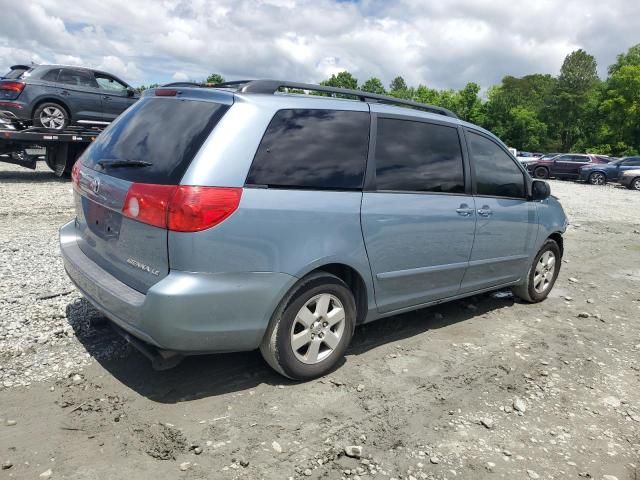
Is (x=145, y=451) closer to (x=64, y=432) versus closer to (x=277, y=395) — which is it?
(x=64, y=432)

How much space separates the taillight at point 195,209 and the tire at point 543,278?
376cm

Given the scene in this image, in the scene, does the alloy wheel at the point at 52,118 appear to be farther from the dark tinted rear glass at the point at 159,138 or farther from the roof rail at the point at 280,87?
the roof rail at the point at 280,87

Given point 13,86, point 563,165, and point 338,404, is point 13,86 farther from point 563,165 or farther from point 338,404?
point 563,165

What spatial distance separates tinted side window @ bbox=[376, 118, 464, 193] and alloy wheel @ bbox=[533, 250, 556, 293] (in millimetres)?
1843

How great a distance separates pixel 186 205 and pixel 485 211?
278 centimetres

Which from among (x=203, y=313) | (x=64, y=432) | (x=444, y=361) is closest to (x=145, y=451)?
(x=64, y=432)

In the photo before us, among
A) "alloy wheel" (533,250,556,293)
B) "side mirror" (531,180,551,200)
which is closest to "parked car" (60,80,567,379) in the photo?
"side mirror" (531,180,551,200)

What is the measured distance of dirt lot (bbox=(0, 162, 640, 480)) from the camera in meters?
Result: 2.67

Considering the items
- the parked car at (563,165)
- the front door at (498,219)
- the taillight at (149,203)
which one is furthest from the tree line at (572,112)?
the taillight at (149,203)

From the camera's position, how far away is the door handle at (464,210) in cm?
427

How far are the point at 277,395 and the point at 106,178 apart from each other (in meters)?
1.73

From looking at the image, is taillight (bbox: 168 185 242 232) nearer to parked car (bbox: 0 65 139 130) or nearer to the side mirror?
the side mirror

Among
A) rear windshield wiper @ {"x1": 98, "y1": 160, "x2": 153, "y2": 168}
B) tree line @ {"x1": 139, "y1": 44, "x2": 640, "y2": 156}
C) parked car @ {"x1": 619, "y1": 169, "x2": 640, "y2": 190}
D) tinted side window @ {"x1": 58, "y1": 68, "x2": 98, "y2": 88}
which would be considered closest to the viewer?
rear windshield wiper @ {"x1": 98, "y1": 160, "x2": 153, "y2": 168}

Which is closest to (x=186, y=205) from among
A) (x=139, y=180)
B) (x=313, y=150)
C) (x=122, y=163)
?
(x=139, y=180)
